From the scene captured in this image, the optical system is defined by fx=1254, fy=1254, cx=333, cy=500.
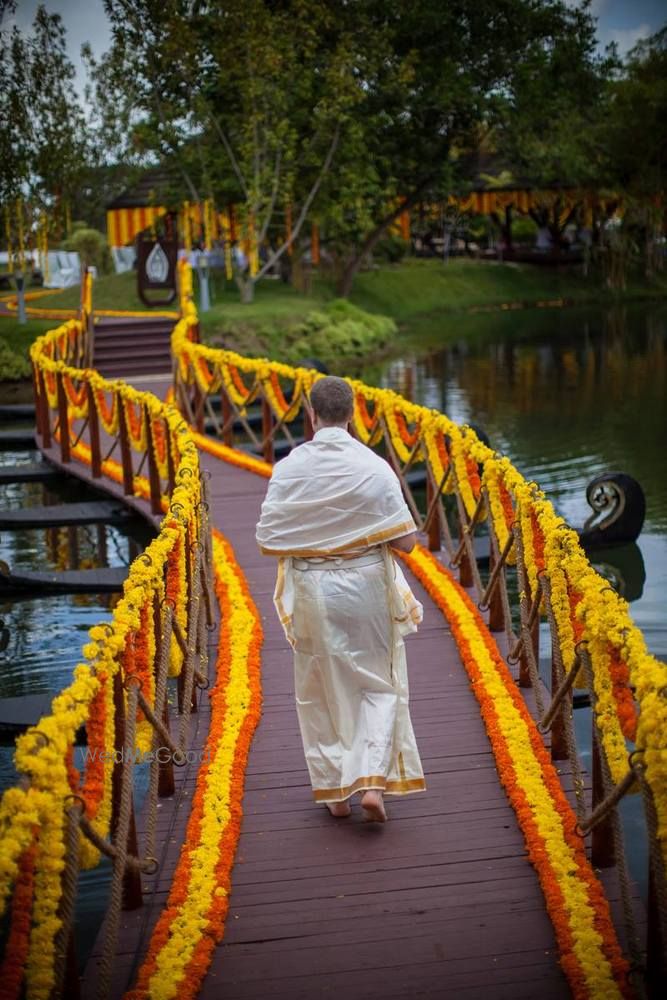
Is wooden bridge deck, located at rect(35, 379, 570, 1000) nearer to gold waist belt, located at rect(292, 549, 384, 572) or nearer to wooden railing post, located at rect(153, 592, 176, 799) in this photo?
wooden railing post, located at rect(153, 592, 176, 799)

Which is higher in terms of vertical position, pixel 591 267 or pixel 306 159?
pixel 306 159

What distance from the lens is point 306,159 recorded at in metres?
31.0

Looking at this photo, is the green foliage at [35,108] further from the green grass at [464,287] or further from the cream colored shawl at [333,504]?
the cream colored shawl at [333,504]

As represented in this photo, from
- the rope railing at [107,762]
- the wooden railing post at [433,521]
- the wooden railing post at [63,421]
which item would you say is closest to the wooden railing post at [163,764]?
the rope railing at [107,762]

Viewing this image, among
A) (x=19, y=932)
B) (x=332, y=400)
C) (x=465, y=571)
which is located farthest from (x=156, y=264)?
(x=19, y=932)

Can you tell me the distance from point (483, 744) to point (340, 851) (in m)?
1.29

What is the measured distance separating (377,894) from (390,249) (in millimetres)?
42406

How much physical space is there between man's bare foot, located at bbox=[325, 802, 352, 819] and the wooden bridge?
0.10ft

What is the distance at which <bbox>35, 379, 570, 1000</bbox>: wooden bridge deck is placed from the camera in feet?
13.6

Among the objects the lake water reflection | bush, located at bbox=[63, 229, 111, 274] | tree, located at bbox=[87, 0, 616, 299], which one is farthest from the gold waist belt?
bush, located at bbox=[63, 229, 111, 274]

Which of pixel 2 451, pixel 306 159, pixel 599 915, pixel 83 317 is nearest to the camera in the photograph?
pixel 599 915

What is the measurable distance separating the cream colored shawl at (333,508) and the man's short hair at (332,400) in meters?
0.05

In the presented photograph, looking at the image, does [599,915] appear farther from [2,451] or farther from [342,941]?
[2,451]

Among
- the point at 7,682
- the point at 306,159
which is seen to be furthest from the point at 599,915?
the point at 306,159
